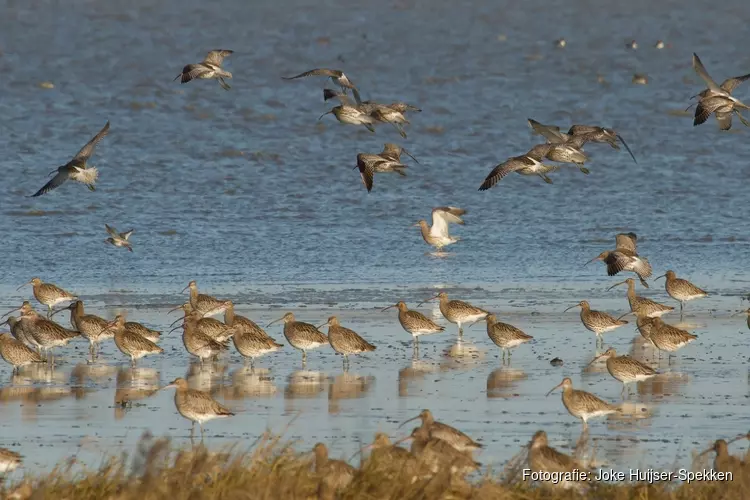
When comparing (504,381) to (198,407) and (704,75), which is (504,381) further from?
(704,75)

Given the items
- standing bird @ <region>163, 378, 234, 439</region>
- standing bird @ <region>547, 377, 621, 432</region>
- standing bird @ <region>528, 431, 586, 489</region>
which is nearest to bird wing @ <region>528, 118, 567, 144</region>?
standing bird @ <region>547, 377, 621, 432</region>

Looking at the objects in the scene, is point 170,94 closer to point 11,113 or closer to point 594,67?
point 11,113

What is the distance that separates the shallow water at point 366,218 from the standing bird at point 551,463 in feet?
2.46

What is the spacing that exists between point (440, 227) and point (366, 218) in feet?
6.46

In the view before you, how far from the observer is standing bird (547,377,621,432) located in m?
10.9

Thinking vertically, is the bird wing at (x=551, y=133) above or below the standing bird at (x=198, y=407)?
above

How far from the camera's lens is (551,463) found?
29.0 feet

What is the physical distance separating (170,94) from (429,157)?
8438 mm

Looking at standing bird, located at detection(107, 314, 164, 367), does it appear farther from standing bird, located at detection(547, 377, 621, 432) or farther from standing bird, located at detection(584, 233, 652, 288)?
standing bird, located at detection(584, 233, 652, 288)

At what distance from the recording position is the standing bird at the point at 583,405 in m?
10.9

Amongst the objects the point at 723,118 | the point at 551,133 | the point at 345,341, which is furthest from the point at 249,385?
the point at 723,118

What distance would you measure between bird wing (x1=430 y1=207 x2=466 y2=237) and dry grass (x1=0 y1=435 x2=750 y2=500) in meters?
11.1


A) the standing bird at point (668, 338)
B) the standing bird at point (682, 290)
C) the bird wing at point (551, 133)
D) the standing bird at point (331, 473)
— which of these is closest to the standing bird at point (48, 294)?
the bird wing at point (551, 133)

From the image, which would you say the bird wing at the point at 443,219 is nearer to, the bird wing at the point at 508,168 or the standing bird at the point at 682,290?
the standing bird at the point at 682,290
